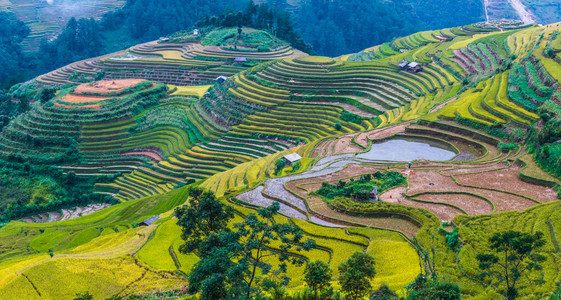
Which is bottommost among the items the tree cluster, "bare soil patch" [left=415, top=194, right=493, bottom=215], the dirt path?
"bare soil patch" [left=415, top=194, right=493, bottom=215]

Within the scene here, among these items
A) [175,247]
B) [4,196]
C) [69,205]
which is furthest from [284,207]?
[4,196]

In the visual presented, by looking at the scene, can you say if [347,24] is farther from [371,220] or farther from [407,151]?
[371,220]

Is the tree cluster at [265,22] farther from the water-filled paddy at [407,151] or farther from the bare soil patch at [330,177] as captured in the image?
the bare soil patch at [330,177]

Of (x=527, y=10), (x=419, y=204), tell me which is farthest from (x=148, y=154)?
(x=527, y=10)

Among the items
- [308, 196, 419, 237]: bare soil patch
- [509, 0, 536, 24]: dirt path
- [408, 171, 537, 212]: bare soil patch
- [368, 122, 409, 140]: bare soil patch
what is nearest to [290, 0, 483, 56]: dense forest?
[509, 0, 536, 24]: dirt path

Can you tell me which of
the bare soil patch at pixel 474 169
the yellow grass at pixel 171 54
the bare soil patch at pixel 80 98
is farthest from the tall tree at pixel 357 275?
the yellow grass at pixel 171 54

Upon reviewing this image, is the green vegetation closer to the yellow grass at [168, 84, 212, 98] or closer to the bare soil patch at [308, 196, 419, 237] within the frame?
the bare soil patch at [308, 196, 419, 237]

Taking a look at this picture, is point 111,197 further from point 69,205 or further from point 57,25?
point 57,25
